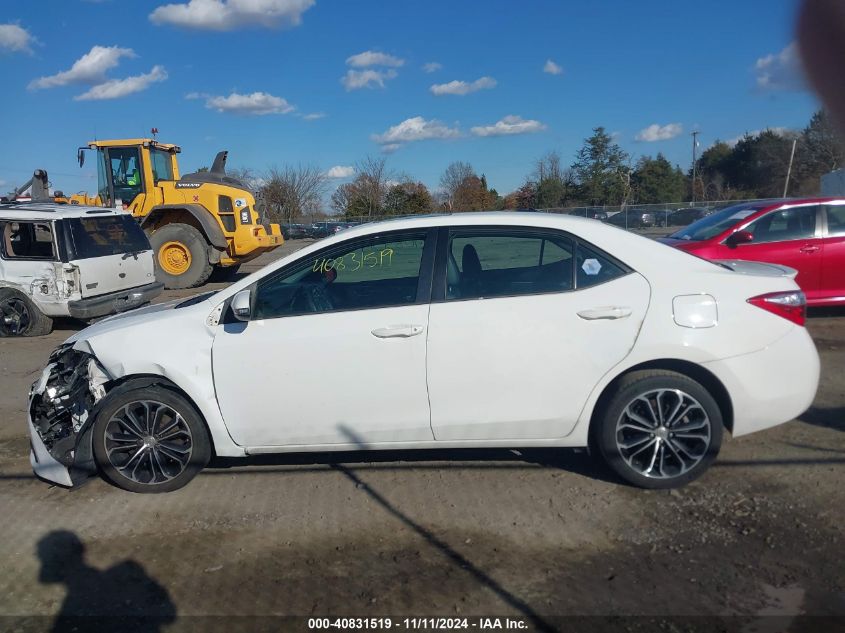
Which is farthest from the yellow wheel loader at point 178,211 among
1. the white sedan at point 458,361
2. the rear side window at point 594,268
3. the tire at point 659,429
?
the tire at point 659,429

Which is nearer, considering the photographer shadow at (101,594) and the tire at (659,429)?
the photographer shadow at (101,594)

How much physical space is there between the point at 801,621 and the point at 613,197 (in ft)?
123

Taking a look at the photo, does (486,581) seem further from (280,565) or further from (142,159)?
(142,159)

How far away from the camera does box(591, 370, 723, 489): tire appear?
4238 millimetres

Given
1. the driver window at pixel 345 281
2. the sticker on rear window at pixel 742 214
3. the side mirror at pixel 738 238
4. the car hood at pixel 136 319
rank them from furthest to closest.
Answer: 1. the sticker on rear window at pixel 742 214
2. the side mirror at pixel 738 238
3. the car hood at pixel 136 319
4. the driver window at pixel 345 281

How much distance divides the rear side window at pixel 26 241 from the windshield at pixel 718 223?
28.9 ft

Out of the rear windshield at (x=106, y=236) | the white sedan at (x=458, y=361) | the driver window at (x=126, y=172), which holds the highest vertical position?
the driver window at (x=126, y=172)

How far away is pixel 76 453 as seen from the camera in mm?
4535

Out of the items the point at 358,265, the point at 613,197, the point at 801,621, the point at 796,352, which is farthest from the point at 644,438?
the point at 613,197

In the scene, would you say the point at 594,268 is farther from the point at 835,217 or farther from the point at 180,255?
the point at 180,255

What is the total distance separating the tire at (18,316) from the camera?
10125mm

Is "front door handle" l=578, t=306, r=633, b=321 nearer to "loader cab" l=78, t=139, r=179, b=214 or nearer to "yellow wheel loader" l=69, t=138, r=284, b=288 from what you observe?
"yellow wheel loader" l=69, t=138, r=284, b=288

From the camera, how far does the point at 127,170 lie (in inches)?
625

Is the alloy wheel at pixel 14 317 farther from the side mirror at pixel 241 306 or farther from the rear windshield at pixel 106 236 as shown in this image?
the side mirror at pixel 241 306
